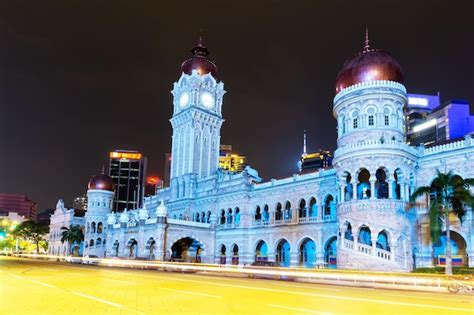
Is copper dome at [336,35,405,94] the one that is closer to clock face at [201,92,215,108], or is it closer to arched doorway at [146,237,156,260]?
clock face at [201,92,215,108]

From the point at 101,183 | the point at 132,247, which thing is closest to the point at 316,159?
the point at 101,183

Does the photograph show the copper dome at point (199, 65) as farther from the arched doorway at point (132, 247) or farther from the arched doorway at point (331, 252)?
the arched doorway at point (331, 252)

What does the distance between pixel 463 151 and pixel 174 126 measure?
3877 cm

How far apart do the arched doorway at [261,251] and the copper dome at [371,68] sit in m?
20.3

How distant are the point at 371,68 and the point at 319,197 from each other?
41.5 ft

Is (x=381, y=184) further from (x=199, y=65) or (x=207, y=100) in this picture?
Result: (x=199, y=65)

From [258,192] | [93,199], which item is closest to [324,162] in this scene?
[93,199]

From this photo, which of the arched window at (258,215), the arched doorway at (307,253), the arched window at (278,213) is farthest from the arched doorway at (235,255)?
the arched doorway at (307,253)

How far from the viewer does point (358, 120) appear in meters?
34.7

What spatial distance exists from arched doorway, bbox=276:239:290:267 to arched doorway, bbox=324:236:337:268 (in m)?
6.18

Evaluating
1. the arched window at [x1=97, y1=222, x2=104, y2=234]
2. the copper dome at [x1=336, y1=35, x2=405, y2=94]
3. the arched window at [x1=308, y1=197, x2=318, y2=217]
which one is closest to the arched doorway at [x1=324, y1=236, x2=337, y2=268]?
the arched window at [x1=308, y1=197, x2=318, y2=217]

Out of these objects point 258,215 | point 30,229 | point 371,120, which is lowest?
point 30,229

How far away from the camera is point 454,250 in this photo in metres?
32.0

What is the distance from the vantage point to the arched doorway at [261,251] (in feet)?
155
